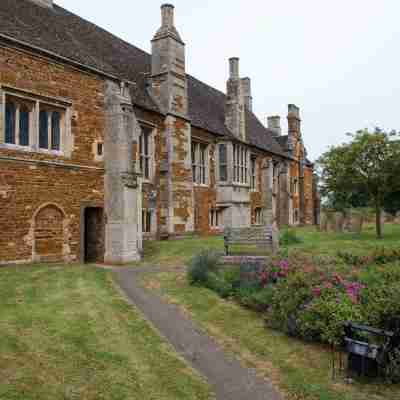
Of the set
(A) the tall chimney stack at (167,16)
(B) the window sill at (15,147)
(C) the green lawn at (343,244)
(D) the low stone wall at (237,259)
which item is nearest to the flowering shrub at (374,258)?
(C) the green lawn at (343,244)

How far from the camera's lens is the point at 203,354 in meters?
6.17

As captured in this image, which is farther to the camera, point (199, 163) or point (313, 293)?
point (199, 163)

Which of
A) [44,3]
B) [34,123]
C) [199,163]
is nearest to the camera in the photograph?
[34,123]

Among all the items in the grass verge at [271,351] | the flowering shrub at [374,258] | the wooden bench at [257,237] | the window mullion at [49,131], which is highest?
the window mullion at [49,131]

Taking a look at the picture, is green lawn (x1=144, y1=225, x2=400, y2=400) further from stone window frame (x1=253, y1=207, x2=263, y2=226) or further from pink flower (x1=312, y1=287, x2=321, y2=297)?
stone window frame (x1=253, y1=207, x2=263, y2=226)

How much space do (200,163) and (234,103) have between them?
5639mm

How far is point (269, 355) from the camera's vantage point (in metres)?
6.24

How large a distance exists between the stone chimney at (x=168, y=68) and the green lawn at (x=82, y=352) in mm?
13073

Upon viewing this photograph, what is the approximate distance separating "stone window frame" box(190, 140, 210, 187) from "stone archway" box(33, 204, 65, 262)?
10.5m

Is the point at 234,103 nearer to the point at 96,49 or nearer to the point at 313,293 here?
the point at 96,49

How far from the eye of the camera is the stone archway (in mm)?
12703

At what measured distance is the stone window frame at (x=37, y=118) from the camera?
470 inches

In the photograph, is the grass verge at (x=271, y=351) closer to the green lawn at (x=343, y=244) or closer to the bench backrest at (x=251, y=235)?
the bench backrest at (x=251, y=235)

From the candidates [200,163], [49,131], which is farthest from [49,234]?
[200,163]
